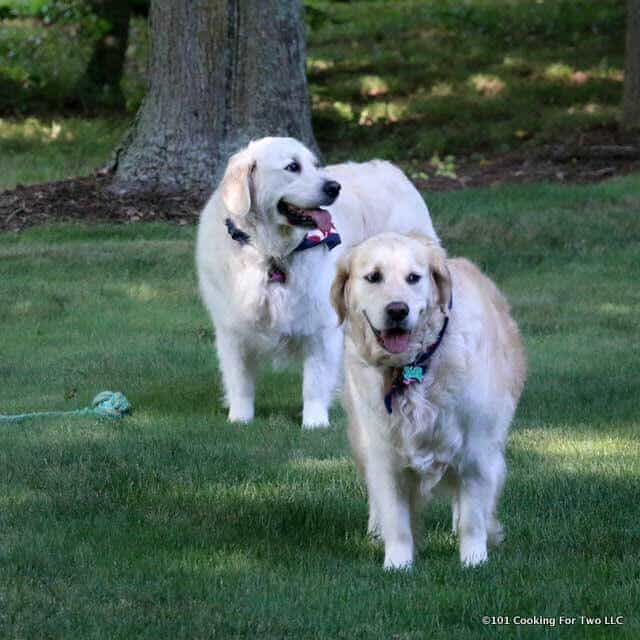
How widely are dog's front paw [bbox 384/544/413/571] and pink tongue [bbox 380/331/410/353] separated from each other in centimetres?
81

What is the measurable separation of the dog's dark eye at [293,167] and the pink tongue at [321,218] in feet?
0.80

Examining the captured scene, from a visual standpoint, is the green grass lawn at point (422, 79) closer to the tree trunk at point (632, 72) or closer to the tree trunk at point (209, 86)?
the tree trunk at point (632, 72)

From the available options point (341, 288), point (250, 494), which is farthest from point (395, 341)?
point (250, 494)

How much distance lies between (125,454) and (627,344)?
14.3ft

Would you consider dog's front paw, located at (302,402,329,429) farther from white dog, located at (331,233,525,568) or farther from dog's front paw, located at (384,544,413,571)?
dog's front paw, located at (384,544,413,571)

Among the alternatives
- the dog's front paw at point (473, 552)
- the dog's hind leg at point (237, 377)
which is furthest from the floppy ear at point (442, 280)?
the dog's hind leg at point (237, 377)

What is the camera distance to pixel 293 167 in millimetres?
8469

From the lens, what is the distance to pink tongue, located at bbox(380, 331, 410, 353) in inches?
213

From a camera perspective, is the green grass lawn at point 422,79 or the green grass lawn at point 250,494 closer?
the green grass lawn at point 250,494

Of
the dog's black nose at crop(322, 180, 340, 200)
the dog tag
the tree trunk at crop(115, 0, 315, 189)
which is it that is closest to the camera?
the dog tag

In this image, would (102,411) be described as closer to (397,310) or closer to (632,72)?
(397,310)

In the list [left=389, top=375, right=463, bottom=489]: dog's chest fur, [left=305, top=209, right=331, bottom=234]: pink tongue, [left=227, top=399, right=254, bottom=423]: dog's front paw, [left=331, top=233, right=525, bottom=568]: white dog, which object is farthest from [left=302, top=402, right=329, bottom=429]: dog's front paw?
[left=389, top=375, right=463, bottom=489]: dog's chest fur

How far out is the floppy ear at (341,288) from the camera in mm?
5660

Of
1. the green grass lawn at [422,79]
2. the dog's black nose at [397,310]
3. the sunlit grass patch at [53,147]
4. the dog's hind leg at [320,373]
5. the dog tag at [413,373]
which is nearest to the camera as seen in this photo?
the dog's black nose at [397,310]
